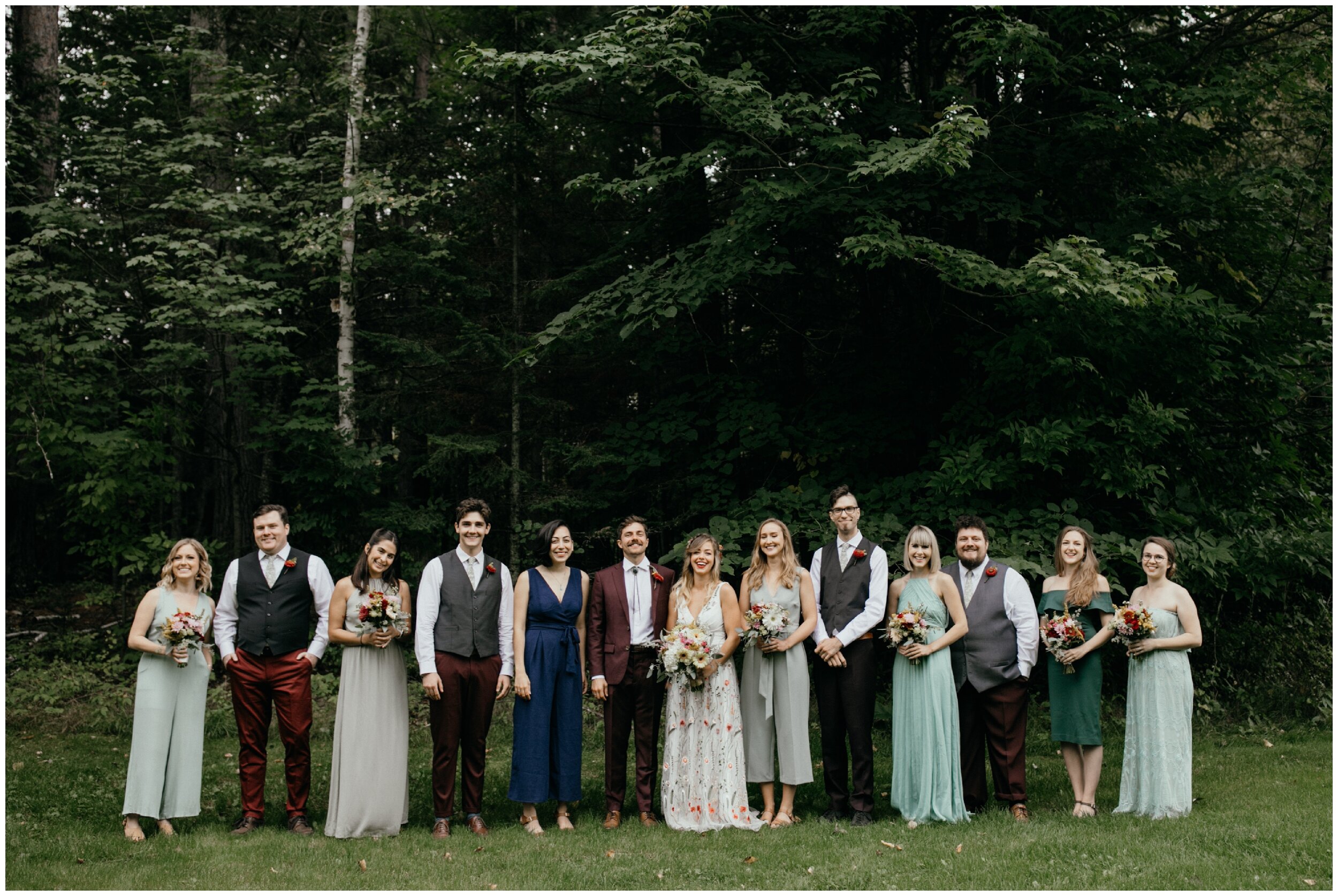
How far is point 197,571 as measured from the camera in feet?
22.4

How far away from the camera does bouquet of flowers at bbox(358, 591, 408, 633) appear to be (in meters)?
6.40

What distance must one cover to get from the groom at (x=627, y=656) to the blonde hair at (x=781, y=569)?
579mm

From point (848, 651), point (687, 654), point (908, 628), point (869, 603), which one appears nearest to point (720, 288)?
point (869, 603)

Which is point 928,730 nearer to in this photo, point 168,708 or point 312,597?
point 312,597

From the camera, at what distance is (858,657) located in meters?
6.89

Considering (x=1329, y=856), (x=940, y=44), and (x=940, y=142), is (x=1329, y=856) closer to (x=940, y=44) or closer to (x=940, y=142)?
(x=940, y=142)

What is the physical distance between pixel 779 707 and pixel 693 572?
1.07 meters

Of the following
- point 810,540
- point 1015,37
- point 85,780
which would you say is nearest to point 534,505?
point 810,540

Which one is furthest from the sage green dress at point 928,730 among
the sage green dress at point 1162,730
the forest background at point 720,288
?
the forest background at point 720,288

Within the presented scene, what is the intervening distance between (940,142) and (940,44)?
418 centimetres

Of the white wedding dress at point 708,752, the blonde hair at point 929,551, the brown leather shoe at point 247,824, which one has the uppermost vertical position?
the blonde hair at point 929,551

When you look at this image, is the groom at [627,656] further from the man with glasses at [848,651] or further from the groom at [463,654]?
the man with glasses at [848,651]

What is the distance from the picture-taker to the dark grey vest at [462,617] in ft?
21.9

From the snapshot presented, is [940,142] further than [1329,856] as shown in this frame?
Yes
